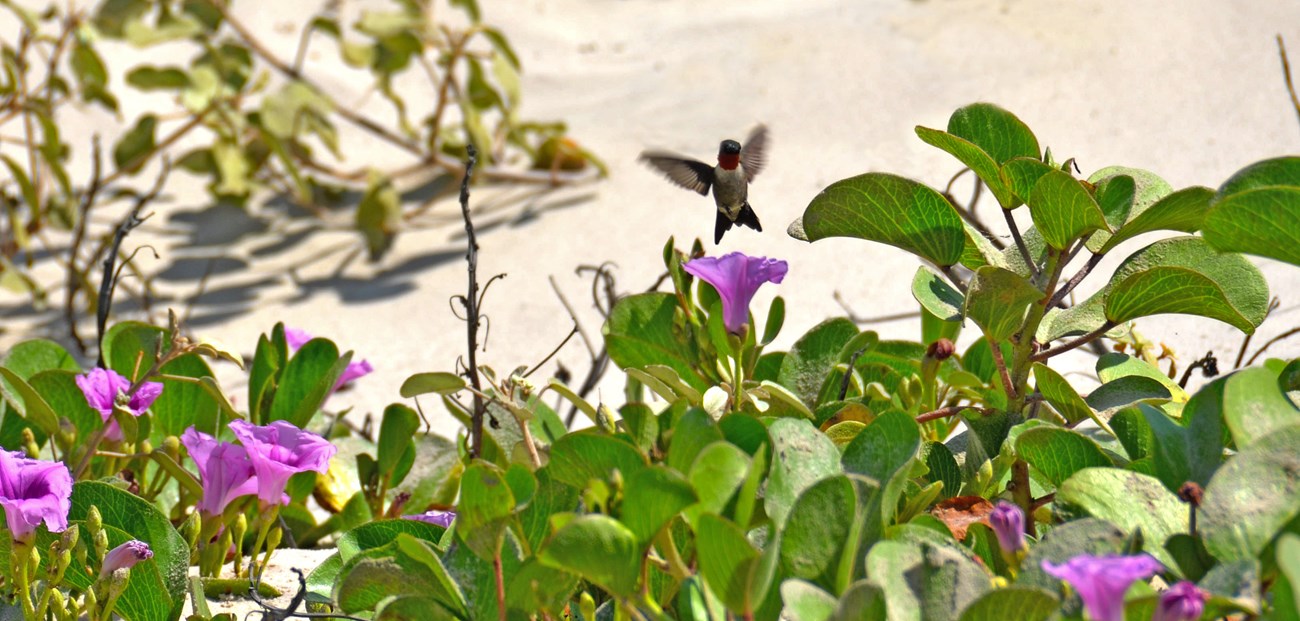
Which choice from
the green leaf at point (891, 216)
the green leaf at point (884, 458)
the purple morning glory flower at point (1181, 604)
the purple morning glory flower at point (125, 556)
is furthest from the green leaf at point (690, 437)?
the purple morning glory flower at point (125, 556)

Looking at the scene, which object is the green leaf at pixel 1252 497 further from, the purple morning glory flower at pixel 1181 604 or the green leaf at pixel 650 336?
the green leaf at pixel 650 336

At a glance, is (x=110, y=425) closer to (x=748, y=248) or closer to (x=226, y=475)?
(x=226, y=475)

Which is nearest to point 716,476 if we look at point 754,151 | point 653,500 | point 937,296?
point 653,500

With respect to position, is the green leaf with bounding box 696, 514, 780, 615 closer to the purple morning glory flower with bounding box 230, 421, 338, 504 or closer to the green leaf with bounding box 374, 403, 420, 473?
the purple morning glory flower with bounding box 230, 421, 338, 504

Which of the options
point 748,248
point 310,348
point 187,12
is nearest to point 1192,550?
point 310,348

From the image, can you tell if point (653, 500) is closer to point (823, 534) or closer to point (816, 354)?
point (823, 534)
